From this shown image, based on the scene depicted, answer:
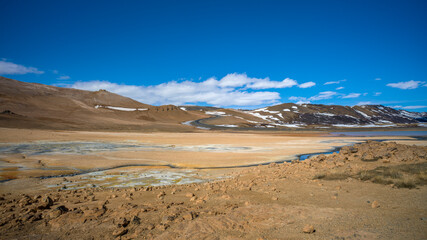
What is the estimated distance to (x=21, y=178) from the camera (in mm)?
11688

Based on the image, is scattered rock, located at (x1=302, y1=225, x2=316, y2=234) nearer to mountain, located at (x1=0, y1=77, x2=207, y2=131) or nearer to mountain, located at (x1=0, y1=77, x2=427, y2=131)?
mountain, located at (x1=0, y1=77, x2=427, y2=131)

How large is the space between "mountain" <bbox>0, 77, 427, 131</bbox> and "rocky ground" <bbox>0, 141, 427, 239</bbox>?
5150cm

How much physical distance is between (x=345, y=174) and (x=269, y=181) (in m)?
3.50

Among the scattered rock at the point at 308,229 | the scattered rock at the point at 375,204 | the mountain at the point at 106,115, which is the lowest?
the scattered rock at the point at 308,229

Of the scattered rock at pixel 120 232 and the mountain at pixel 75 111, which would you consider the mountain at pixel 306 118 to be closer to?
the mountain at pixel 75 111

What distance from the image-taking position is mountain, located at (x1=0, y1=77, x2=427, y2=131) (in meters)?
62.1

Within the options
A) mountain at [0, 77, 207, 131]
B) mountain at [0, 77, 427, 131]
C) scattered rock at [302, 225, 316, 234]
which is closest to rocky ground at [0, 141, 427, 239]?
scattered rock at [302, 225, 316, 234]

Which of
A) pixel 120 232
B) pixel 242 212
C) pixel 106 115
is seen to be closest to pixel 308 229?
pixel 242 212

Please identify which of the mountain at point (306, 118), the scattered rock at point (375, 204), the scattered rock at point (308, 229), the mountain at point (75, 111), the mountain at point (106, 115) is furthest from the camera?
the mountain at point (306, 118)

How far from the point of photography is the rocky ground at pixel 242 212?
5.00 metres

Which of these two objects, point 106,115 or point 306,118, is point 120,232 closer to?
point 106,115

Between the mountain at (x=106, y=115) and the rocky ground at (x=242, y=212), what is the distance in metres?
51.5

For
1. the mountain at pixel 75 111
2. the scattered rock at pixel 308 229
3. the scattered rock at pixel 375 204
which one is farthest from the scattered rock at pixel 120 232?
the mountain at pixel 75 111

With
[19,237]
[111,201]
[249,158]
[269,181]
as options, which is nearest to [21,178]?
[111,201]
